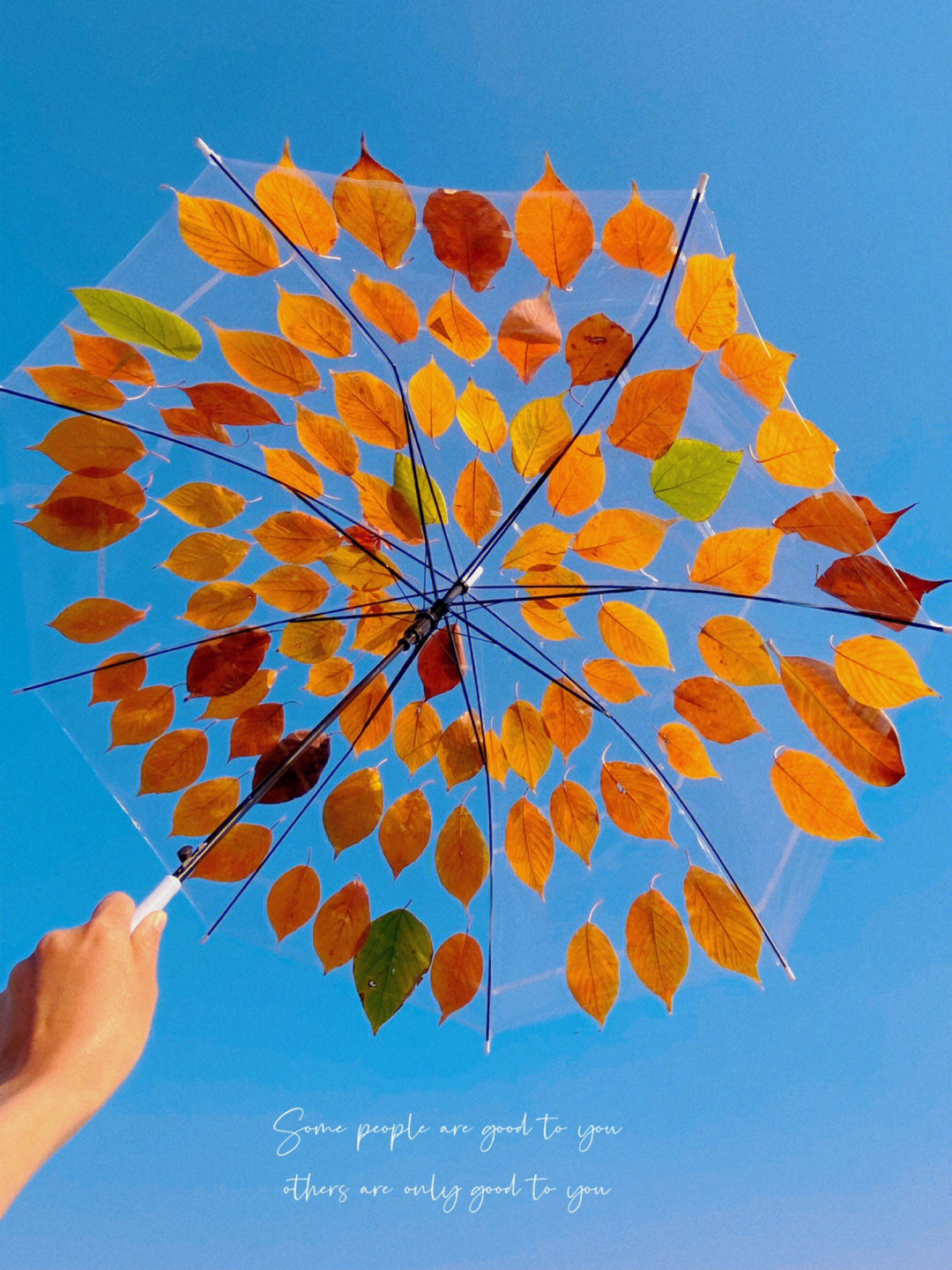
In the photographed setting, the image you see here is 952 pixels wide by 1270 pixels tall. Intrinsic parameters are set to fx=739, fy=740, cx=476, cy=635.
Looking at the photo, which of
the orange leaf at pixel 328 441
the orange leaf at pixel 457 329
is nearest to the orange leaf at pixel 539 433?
the orange leaf at pixel 457 329

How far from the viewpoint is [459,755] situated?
174cm

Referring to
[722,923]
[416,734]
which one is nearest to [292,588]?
[416,734]

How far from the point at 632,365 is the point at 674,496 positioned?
10.4 inches

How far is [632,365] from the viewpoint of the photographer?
1.41m

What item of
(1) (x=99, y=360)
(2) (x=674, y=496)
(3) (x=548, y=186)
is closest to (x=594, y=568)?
(2) (x=674, y=496)

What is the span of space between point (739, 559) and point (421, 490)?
684 millimetres

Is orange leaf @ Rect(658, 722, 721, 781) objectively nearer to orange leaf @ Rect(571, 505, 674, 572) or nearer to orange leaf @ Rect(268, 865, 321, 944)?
orange leaf @ Rect(571, 505, 674, 572)

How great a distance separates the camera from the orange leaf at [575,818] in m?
1.62

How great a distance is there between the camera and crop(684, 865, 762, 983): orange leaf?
1.46 meters

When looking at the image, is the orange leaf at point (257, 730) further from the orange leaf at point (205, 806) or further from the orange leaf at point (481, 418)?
the orange leaf at point (481, 418)

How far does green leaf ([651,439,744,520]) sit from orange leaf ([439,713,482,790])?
0.71 metres

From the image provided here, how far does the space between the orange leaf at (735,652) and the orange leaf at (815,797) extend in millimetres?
160

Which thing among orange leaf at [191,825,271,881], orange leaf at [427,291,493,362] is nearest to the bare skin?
orange leaf at [191,825,271,881]

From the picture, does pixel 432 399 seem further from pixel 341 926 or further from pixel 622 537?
pixel 341 926
